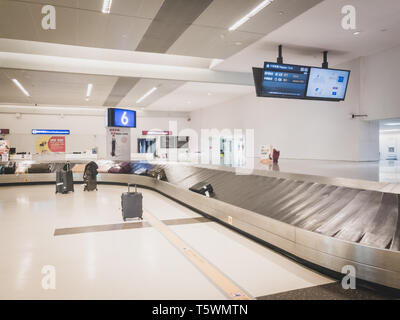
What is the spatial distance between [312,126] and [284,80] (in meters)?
4.66

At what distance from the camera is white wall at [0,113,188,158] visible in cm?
2245

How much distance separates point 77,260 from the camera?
4090 millimetres

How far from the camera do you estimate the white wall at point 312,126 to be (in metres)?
11.2

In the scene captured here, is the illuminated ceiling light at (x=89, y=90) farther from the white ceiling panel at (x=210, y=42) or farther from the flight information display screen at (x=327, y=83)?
the flight information display screen at (x=327, y=83)

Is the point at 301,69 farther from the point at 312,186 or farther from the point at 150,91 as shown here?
the point at 150,91

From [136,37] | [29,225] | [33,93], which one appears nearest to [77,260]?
[29,225]

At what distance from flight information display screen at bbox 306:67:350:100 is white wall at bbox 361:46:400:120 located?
59.3 inches

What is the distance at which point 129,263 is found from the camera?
396 cm

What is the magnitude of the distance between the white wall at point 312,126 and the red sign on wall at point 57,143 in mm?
13684

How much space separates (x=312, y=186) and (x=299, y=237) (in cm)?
163

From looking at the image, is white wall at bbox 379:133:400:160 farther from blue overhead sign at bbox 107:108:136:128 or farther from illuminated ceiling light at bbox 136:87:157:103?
blue overhead sign at bbox 107:108:136:128

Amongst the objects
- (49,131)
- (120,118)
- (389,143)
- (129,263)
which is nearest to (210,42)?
(120,118)

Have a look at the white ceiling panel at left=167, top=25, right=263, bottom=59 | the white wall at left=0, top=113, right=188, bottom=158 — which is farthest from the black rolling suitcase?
the white wall at left=0, top=113, right=188, bottom=158

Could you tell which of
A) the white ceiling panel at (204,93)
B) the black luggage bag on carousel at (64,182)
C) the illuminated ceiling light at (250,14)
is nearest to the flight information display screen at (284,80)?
the illuminated ceiling light at (250,14)
